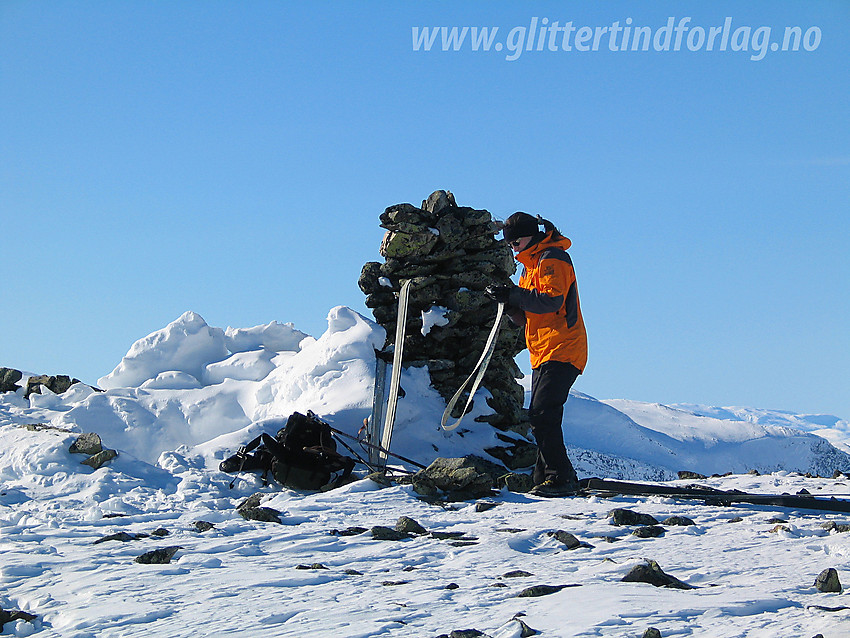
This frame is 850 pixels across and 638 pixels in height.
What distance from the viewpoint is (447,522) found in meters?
6.28

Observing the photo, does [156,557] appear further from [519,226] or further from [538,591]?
[519,226]

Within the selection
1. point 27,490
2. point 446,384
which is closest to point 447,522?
point 27,490

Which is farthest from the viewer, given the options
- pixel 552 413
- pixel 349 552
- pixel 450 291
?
pixel 450 291

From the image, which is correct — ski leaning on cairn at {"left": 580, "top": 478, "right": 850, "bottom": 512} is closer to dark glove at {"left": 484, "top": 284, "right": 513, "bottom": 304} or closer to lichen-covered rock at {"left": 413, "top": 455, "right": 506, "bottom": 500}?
lichen-covered rock at {"left": 413, "top": 455, "right": 506, "bottom": 500}

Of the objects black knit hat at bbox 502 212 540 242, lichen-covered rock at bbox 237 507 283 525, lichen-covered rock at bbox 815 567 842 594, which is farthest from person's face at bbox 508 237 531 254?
lichen-covered rock at bbox 815 567 842 594

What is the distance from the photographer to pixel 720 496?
7.11m

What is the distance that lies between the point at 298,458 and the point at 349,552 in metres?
3.06

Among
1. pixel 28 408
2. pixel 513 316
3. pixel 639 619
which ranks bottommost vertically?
pixel 639 619

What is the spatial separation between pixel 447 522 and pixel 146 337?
37.7ft

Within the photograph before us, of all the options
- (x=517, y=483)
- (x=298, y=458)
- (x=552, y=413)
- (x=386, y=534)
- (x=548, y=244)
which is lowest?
(x=386, y=534)

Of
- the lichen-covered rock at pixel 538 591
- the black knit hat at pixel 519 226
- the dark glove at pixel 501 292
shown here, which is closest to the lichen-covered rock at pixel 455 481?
the dark glove at pixel 501 292

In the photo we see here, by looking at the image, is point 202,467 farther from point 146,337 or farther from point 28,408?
point 146,337

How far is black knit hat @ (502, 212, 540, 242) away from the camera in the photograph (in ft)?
25.9

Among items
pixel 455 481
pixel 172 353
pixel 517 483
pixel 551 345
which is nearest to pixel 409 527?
pixel 455 481
